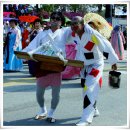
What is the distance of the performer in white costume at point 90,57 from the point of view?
557cm

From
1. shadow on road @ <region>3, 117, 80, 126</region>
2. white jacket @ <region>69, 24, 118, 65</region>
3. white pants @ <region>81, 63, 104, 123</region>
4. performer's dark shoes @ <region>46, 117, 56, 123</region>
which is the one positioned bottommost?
shadow on road @ <region>3, 117, 80, 126</region>

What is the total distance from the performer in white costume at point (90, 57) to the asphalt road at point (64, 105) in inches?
11.8

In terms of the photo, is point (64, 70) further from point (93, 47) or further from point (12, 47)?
point (12, 47)

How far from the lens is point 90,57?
569cm

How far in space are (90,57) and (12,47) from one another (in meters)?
6.45

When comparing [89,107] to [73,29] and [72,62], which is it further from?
[73,29]

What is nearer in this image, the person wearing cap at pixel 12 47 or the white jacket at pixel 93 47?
the white jacket at pixel 93 47

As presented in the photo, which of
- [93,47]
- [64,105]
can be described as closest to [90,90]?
[93,47]

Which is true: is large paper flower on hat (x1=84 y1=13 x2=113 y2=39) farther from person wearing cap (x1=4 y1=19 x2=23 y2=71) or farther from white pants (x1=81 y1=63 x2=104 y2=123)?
person wearing cap (x1=4 y1=19 x2=23 y2=71)

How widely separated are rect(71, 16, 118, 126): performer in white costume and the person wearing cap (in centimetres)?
596

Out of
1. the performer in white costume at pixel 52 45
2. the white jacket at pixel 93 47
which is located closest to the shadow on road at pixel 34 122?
the performer in white costume at pixel 52 45

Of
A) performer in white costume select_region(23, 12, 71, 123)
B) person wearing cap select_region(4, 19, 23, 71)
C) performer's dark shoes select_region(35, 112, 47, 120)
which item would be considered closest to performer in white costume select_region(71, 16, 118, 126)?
performer in white costume select_region(23, 12, 71, 123)

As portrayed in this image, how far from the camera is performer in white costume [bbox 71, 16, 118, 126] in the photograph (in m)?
5.57

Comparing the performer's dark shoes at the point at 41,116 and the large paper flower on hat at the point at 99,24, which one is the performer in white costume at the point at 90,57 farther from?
the large paper flower on hat at the point at 99,24
